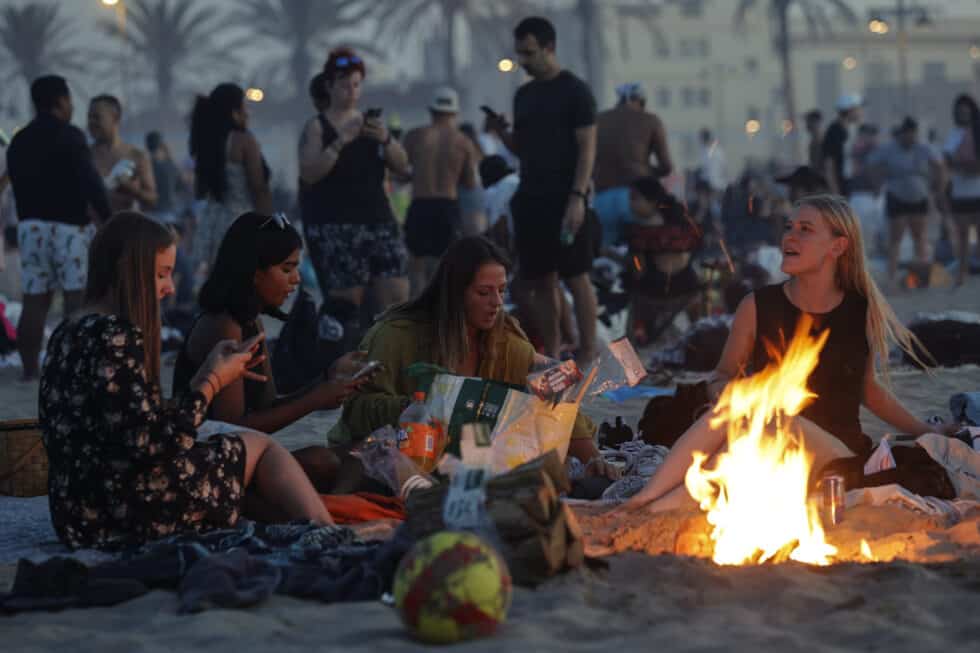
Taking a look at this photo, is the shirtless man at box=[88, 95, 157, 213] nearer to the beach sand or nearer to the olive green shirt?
the olive green shirt

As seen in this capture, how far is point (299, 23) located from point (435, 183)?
156ft

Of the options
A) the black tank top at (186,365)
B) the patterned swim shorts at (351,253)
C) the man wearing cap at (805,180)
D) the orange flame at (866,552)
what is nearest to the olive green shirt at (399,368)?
the black tank top at (186,365)

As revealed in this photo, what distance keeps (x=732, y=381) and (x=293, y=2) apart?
54.6m

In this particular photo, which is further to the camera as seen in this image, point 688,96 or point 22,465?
point 688,96

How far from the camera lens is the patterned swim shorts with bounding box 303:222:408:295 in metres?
9.42

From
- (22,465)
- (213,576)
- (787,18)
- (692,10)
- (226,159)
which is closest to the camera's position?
(213,576)

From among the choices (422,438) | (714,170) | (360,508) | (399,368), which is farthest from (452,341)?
(714,170)

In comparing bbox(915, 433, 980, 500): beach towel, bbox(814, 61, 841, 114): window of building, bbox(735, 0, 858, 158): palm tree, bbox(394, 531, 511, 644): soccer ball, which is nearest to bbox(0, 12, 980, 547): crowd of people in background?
bbox(915, 433, 980, 500): beach towel

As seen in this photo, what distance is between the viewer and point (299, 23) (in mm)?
58125

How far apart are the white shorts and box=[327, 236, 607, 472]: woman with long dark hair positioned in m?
4.30

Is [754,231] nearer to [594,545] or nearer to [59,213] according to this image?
[59,213]

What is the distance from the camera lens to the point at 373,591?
14.6 feet

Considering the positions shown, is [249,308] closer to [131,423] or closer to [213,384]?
[213,384]

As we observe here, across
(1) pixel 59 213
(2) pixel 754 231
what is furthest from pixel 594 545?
(2) pixel 754 231
